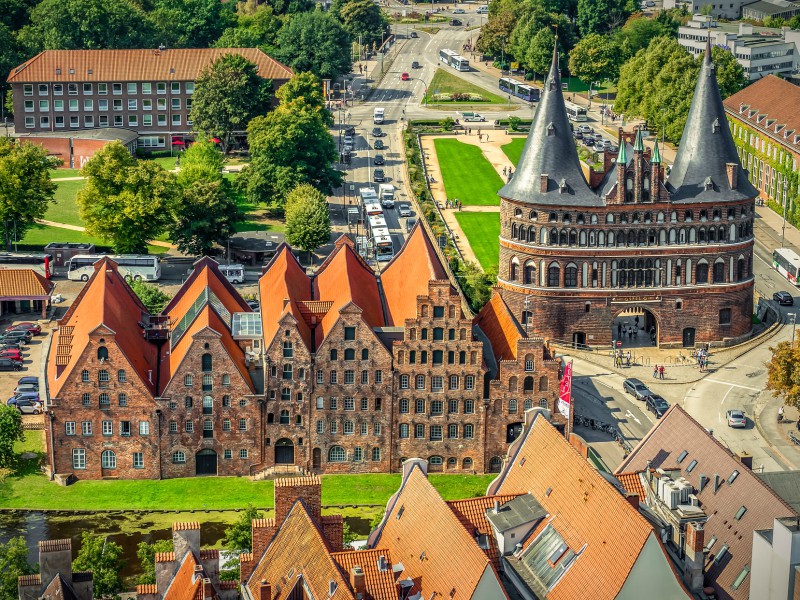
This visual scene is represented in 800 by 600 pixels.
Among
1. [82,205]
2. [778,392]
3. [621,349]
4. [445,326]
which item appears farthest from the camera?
[82,205]

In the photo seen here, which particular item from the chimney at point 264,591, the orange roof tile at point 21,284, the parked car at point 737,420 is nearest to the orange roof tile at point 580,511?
the chimney at point 264,591

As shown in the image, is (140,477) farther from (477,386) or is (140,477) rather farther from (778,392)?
(778,392)

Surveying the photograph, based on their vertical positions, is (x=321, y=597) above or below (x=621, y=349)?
above

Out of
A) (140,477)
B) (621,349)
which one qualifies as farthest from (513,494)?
(621,349)

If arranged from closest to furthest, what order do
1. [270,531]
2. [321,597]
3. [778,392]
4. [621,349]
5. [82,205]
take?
1. [321,597]
2. [270,531]
3. [778,392]
4. [621,349]
5. [82,205]

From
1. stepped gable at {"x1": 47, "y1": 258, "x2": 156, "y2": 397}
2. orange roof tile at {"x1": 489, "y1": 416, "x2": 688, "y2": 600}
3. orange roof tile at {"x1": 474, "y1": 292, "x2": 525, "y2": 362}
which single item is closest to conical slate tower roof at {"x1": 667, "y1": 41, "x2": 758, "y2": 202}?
orange roof tile at {"x1": 474, "y1": 292, "x2": 525, "y2": 362}

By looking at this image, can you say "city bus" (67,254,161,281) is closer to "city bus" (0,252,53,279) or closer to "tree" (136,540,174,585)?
"city bus" (0,252,53,279)
